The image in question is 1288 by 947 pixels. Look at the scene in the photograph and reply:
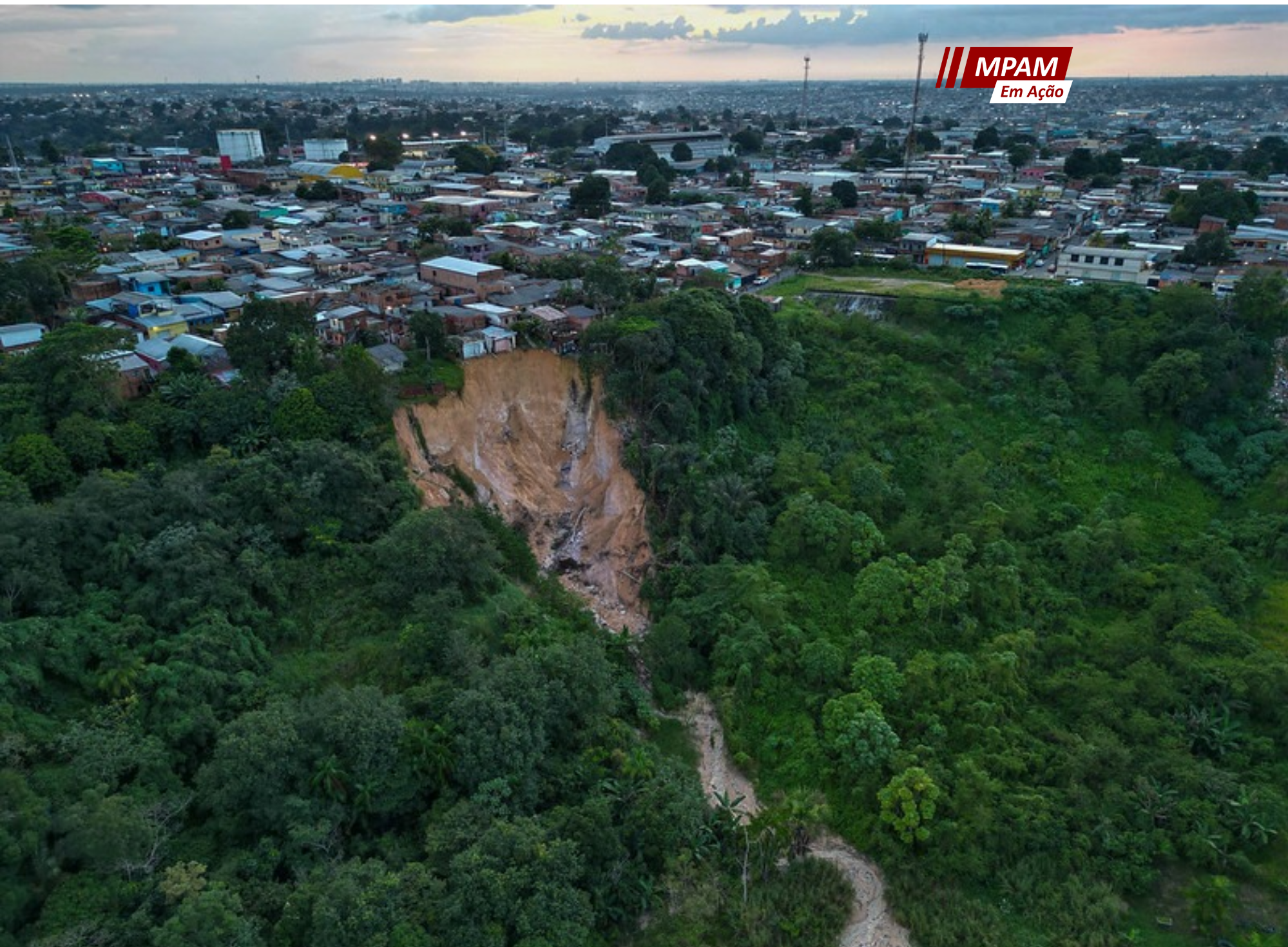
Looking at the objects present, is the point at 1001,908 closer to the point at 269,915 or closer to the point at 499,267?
the point at 269,915

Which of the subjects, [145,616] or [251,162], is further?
[251,162]

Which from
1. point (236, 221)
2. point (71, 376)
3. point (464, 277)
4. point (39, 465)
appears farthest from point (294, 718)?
point (236, 221)

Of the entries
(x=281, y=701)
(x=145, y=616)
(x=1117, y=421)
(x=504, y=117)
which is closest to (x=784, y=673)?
(x=281, y=701)

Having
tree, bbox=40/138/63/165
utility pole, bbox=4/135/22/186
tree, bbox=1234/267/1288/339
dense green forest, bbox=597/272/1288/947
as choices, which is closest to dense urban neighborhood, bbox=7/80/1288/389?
utility pole, bbox=4/135/22/186

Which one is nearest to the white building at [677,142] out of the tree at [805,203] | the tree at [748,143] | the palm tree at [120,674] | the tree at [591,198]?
the tree at [748,143]

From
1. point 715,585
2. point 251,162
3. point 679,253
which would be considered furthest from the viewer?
point 251,162

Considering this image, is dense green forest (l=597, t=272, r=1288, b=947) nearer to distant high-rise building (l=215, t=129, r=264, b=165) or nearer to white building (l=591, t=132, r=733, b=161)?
A: white building (l=591, t=132, r=733, b=161)
